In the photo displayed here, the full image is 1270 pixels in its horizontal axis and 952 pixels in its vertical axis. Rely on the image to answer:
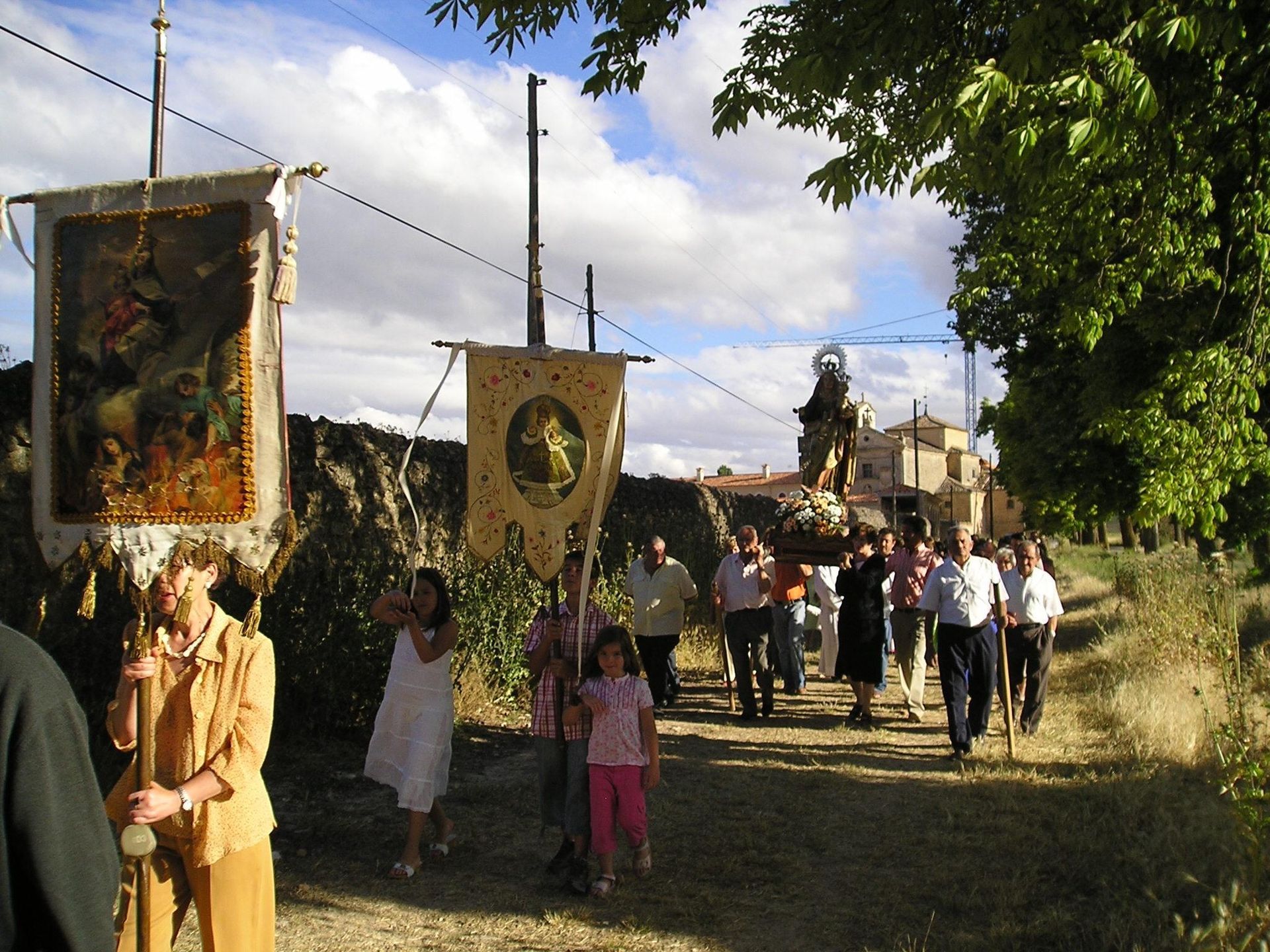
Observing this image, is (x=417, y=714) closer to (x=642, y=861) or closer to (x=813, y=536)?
(x=642, y=861)

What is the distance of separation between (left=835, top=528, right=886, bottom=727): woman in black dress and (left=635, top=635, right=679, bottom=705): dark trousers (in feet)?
5.74

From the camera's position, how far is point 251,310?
4219mm

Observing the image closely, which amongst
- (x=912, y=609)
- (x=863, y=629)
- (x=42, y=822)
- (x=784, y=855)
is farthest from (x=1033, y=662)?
(x=42, y=822)

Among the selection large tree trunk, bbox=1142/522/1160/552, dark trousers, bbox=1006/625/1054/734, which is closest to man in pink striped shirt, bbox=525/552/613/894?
dark trousers, bbox=1006/625/1054/734

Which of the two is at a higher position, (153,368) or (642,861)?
(153,368)

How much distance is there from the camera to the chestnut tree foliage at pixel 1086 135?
4910mm

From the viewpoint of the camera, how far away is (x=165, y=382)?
426 centimetres

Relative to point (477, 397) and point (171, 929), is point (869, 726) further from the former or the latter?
point (171, 929)

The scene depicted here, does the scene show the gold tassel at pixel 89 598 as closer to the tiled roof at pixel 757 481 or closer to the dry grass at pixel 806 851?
the dry grass at pixel 806 851

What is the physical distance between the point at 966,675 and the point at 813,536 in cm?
306

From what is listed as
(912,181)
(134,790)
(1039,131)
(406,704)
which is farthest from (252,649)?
(912,181)

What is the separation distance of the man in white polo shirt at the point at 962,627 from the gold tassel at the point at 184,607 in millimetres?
7163

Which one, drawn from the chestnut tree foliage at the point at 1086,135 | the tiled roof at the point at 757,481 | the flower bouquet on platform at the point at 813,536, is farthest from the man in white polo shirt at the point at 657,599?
the tiled roof at the point at 757,481

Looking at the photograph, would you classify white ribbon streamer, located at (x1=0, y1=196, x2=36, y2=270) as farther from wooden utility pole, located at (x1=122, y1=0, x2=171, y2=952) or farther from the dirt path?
the dirt path
